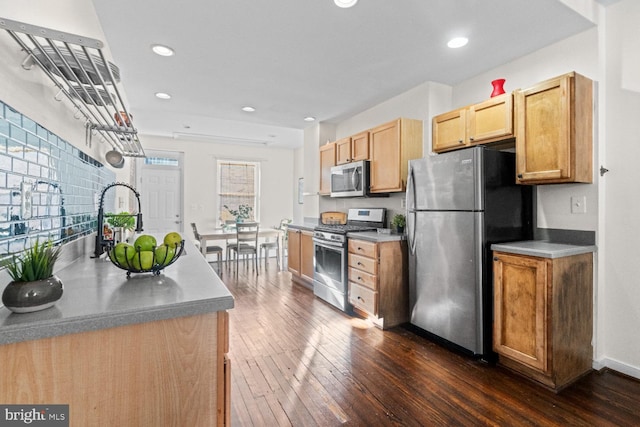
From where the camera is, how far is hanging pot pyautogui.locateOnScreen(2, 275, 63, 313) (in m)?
0.84

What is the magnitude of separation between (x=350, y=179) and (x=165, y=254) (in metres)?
2.86

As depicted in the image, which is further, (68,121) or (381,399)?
(381,399)

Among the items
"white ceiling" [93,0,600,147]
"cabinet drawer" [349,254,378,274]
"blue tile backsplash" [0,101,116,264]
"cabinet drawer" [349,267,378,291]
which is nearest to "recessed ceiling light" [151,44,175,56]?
"white ceiling" [93,0,600,147]

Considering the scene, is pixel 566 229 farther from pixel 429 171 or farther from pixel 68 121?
pixel 68 121

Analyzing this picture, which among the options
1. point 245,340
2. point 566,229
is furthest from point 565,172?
point 245,340

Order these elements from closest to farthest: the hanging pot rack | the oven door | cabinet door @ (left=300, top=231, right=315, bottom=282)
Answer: the hanging pot rack
the oven door
cabinet door @ (left=300, top=231, right=315, bottom=282)

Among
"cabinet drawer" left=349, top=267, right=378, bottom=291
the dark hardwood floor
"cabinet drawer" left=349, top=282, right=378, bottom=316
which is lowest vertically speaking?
the dark hardwood floor

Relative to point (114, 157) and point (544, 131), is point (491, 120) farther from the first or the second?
point (114, 157)

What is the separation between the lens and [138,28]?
231cm

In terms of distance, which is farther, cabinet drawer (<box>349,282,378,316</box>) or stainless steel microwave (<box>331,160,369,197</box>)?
stainless steel microwave (<box>331,160,369,197</box>)

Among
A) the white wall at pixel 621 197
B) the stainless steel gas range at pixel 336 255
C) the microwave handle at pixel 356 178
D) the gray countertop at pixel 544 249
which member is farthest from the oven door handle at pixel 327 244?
the white wall at pixel 621 197

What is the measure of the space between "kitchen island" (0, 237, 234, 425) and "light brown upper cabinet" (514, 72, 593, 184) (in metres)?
2.33

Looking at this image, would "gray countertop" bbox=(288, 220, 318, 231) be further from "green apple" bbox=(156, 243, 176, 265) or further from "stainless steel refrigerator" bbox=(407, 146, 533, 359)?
"green apple" bbox=(156, 243, 176, 265)

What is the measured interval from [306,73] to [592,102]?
2330 mm
